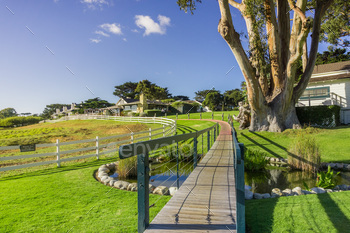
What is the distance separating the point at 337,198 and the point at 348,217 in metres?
0.92

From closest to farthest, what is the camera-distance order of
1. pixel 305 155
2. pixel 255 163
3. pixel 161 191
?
pixel 161 191 < pixel 305 155 < pixel 255 163

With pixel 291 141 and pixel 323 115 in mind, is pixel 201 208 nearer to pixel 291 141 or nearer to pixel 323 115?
pixel 291 141

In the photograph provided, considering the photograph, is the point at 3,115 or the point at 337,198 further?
the point at 3,115

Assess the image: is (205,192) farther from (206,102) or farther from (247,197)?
(206,102)

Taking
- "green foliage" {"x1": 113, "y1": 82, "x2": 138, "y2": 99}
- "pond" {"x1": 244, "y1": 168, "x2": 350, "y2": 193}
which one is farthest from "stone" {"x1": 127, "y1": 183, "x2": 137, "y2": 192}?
"green foliage" {"x1": 113, "y1": 82, "x2": 138, "y2": 99}

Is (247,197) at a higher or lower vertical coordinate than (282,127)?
lower

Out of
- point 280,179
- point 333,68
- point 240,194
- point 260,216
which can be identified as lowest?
point 280,179

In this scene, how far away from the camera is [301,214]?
3.27 metres

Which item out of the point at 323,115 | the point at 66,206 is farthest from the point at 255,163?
the point at 323,115

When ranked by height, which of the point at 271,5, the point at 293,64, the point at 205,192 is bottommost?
the point at 205,192

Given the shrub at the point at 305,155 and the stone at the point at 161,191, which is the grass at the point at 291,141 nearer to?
the shrub at the point at 305,155

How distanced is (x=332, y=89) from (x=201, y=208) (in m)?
20.4

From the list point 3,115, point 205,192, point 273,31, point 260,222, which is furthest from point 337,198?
point 3,115

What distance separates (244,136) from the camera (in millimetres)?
14062
